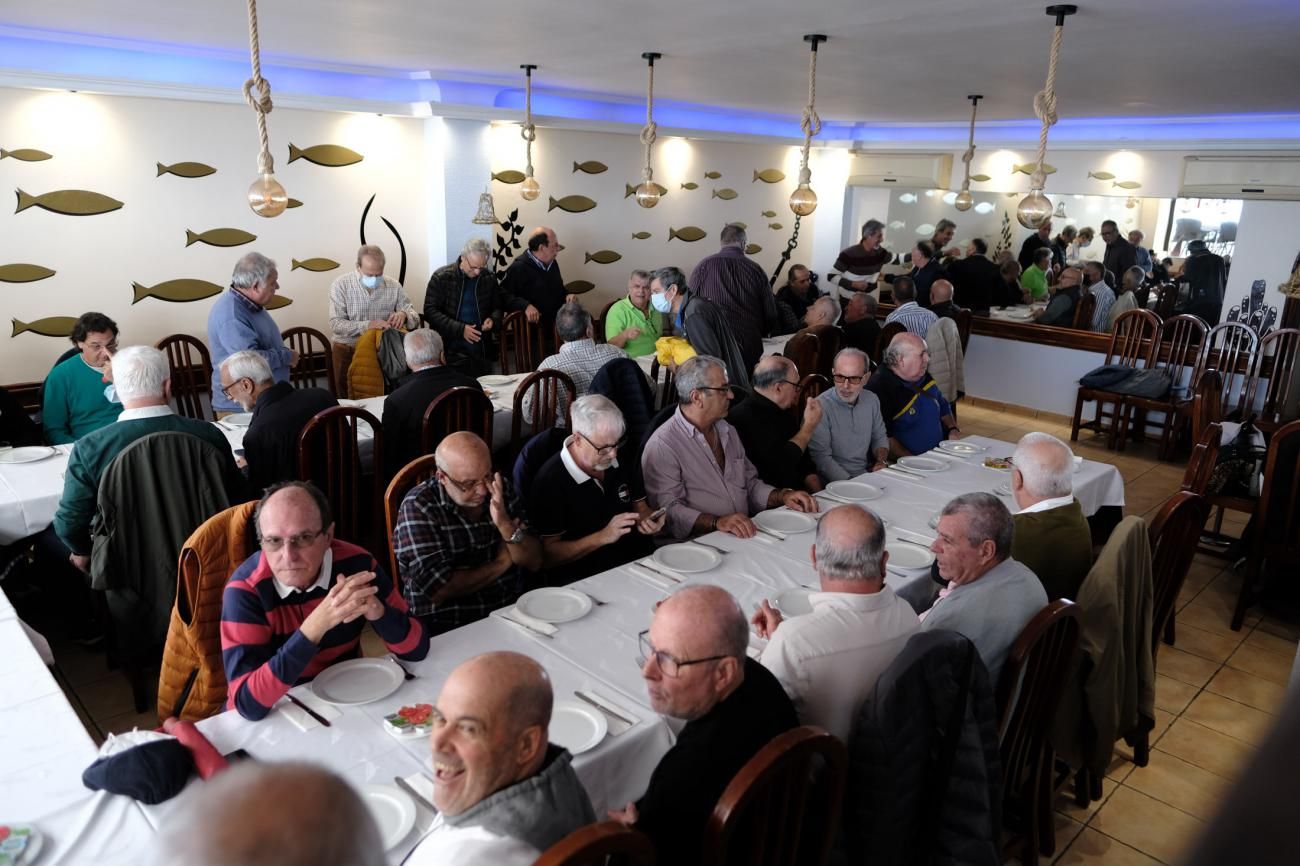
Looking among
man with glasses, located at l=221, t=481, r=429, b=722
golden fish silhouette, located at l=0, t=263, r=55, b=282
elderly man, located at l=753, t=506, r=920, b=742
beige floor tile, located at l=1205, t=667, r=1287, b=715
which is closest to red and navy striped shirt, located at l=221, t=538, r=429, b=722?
man with glasses, located at l=221, t=481, r=429, b=722

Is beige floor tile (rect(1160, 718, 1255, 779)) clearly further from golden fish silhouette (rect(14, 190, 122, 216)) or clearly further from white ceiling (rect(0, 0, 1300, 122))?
golden fish silhouette (rect(14, 190, 122, 216))

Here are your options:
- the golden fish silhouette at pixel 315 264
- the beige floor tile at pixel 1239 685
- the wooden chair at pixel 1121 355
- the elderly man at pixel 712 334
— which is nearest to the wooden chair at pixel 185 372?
the golden fish silhouette at pixel 315 264

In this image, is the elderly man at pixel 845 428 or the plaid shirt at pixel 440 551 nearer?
the plaid shirt at pixel 440 551

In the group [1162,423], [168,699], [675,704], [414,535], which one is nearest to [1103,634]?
[675,704]

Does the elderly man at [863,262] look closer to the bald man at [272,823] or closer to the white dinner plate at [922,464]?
the white dinner plate at [922,464]

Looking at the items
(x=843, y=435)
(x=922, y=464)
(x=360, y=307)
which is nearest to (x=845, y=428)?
(x=843, y=435)

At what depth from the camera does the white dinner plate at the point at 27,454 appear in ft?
12.8

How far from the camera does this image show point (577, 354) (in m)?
4.96

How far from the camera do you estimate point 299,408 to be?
12.3ft

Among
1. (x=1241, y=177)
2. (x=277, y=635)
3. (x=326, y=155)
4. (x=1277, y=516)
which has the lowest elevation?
(x=1277, y=516)

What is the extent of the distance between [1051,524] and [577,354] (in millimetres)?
2725

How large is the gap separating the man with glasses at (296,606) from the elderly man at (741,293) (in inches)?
163

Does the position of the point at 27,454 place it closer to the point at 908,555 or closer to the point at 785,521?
the point at 785,521

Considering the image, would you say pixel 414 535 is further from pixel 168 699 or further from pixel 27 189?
pixel 27 189
